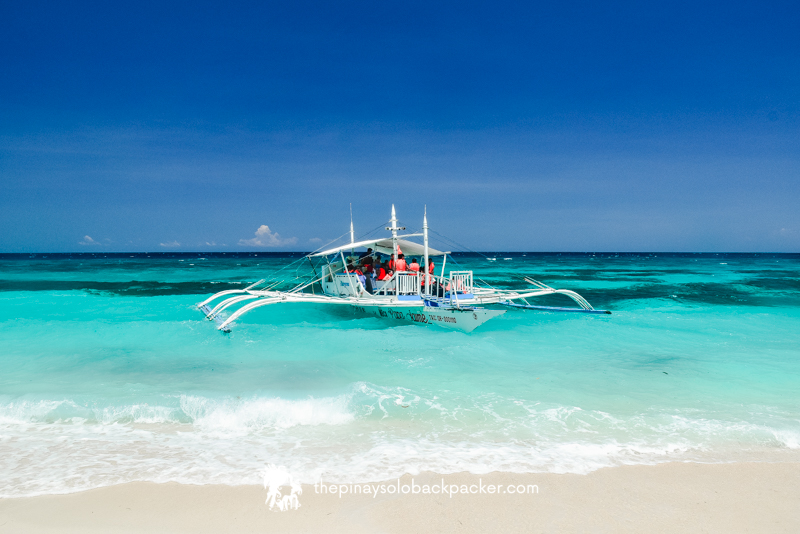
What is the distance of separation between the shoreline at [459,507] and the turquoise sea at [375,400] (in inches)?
11.3

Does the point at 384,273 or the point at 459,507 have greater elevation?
the point at 384,273

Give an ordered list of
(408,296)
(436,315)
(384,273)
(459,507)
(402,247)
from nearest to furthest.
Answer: (459,507) < (436,315) < (408,296) < (384,273) < (402,247)

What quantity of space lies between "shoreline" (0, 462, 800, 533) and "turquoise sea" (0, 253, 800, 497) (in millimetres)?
288

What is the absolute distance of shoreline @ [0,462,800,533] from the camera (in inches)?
148

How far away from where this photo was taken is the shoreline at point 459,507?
3.77 meters

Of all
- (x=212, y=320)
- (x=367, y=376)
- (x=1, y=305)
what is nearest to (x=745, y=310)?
(x=367, y=376)

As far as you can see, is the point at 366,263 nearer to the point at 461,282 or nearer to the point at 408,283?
the point at 408,283

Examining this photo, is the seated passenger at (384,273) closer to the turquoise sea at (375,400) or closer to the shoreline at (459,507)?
the turquoise sea at (375,400)

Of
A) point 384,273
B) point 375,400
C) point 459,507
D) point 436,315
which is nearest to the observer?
point 459,507

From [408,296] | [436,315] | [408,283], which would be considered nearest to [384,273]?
[408,283]

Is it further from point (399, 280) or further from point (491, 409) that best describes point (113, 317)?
point (491, 409)

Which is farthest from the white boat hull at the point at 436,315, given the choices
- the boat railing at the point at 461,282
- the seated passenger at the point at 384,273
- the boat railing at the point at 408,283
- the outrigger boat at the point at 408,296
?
the seated passenger at the point at 384,273

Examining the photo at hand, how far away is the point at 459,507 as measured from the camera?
405 centimetres

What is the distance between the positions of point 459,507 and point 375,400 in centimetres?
303
